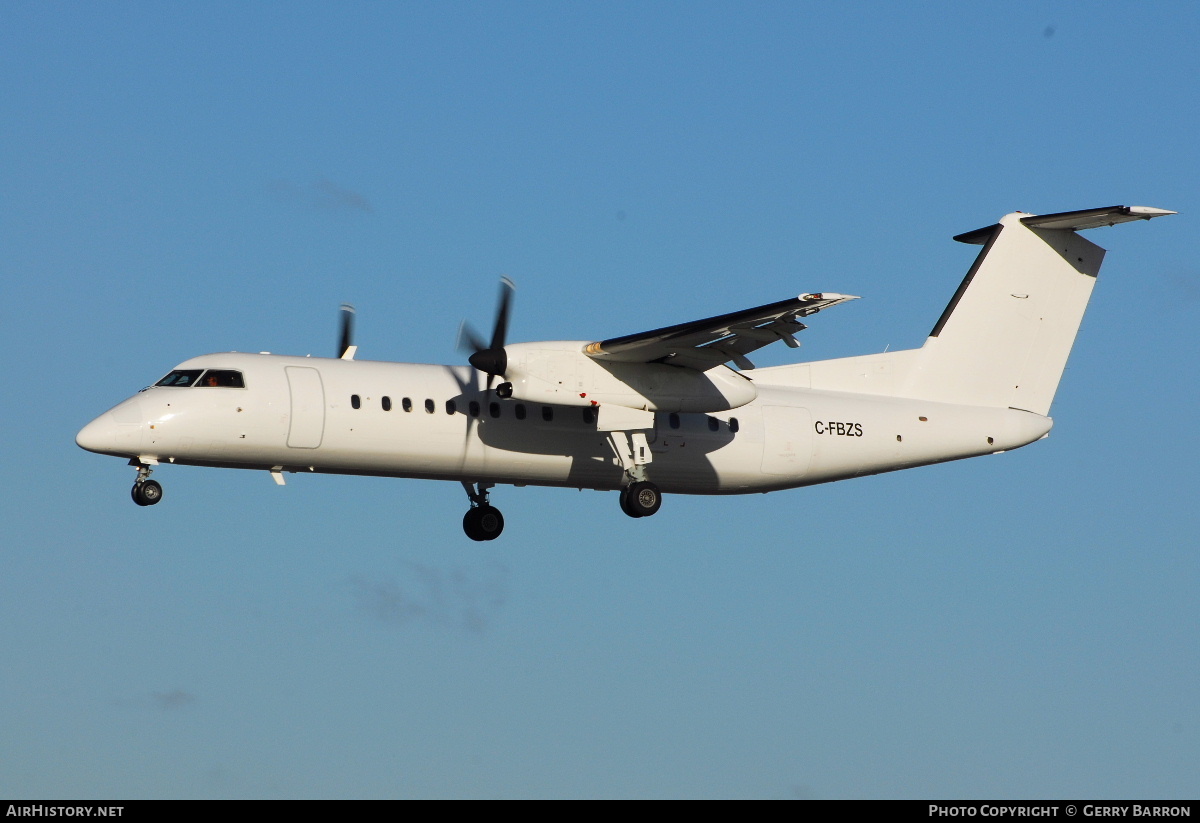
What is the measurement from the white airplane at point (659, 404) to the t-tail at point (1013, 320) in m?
0.02

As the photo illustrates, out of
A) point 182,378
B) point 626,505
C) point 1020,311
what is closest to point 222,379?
point 182,378

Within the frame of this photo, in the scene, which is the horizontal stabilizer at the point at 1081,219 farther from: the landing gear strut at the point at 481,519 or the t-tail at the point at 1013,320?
the landing gear strut at the point at 481,519

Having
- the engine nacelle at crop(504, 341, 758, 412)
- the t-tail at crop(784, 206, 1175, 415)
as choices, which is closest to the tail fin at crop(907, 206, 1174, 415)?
the t-tail at crop(784, 206, 1175, 415)

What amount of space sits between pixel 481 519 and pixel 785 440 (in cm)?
507

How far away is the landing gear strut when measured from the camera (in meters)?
24.5

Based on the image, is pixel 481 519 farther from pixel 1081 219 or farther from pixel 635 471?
pixel 1081 219

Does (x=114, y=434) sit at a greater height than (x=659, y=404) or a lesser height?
lesser

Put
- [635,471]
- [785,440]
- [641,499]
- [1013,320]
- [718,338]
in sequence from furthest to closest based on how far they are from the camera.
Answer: [1013,320], [785,440], [635,471], [641,499], [718,338]

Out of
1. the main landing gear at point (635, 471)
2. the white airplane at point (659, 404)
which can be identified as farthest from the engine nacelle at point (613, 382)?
the main landing gear at point (635, 471)

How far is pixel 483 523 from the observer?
24.5m
